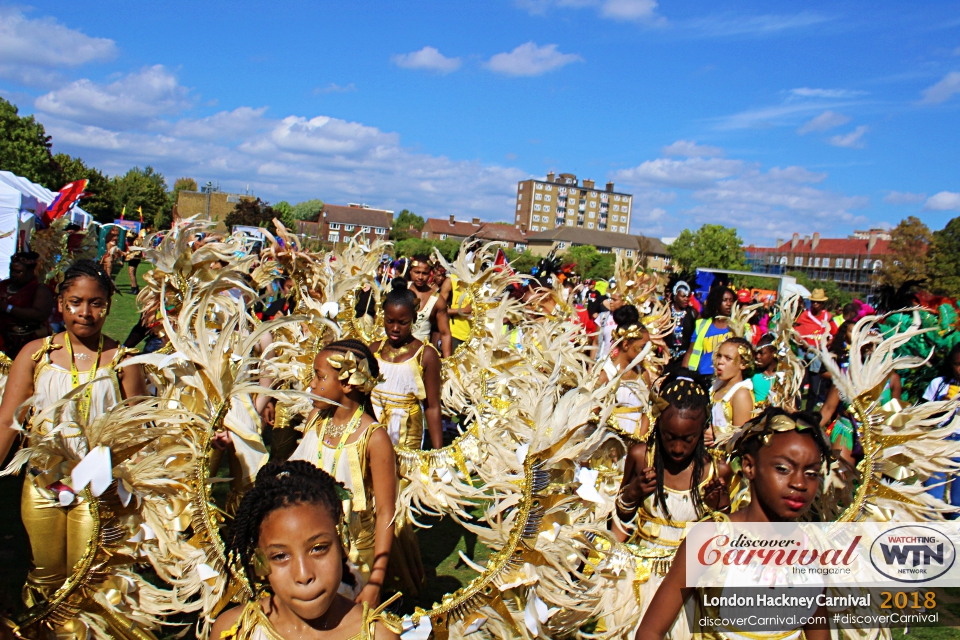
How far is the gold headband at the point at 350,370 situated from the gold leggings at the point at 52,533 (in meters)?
1.27

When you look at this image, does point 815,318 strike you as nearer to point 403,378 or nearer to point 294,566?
point 403,378

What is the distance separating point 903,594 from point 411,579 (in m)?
2.84

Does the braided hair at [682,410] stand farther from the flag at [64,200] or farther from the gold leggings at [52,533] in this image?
the flag at [64,200]

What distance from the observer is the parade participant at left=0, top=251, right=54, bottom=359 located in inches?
266

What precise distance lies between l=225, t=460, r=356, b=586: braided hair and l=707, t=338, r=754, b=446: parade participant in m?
3.38

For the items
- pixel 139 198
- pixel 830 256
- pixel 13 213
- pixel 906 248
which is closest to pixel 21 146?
pixel 139 198

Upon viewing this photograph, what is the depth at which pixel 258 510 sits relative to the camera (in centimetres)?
222

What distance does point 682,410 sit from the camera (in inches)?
130

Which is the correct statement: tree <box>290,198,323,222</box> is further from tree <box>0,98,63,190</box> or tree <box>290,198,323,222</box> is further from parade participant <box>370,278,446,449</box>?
parade participant <box>370,278,446,449</box>

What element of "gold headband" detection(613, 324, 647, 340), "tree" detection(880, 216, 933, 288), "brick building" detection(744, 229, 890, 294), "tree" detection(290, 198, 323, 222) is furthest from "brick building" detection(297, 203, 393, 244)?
"gold headband" detection(613, 324, 647, 340)

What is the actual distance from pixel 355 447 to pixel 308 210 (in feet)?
370

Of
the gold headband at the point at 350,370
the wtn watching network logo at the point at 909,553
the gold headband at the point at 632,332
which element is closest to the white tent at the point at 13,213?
the gold headband at the point at 632,332

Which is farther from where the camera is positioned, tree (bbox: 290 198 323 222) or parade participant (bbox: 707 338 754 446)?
tree (bbox: 290 198 323 222)

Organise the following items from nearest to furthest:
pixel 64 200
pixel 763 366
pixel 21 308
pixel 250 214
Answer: pixel 763 366 → pixel 21 308 → pixel 64 200 → pixel 250 214
